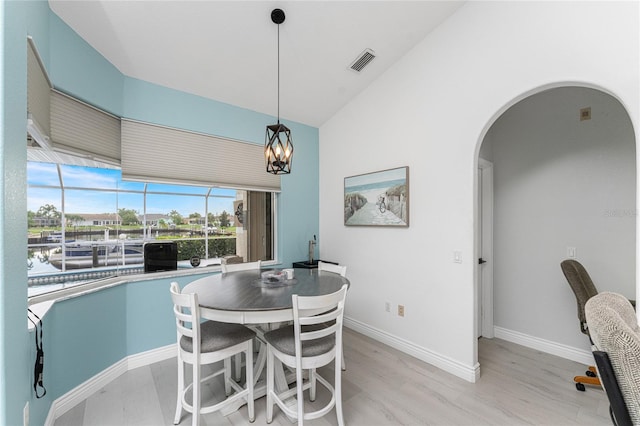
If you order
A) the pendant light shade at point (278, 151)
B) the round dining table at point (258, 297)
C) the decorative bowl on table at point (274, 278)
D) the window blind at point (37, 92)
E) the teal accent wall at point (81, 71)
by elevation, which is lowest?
the round dining table at point (258, 297)

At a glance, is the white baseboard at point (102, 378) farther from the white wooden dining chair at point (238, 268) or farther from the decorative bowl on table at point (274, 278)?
the decorative bowl on table at point (274, 278)

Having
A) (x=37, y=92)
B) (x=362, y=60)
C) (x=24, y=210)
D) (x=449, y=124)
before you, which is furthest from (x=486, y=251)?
(x=37, y=92)

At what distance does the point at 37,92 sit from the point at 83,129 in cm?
63

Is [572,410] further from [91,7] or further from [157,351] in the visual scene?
[91,7]

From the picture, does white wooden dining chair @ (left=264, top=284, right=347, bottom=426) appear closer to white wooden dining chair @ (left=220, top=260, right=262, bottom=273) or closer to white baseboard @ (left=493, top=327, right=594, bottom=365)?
white wooden dining chair @ (left=220, top=260, right=262, bottom=273)

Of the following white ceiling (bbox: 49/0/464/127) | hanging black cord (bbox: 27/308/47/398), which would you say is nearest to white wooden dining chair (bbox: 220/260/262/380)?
hanging black cord (bbox: 27/308/47/398)

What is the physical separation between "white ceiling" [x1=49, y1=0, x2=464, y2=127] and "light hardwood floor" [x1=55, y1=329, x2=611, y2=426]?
2876 mm

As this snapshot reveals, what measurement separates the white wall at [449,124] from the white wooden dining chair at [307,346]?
4.34 ft

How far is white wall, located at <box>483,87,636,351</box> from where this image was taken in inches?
100.0

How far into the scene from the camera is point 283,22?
2.38 meters

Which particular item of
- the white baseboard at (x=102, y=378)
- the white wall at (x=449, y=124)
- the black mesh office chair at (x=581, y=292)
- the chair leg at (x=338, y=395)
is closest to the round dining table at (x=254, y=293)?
the chair leg at (x=338, y=395)

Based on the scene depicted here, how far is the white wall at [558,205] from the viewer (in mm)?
2539

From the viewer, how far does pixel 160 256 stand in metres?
2.84

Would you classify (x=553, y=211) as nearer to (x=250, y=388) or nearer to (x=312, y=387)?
(x=312, y=387)
